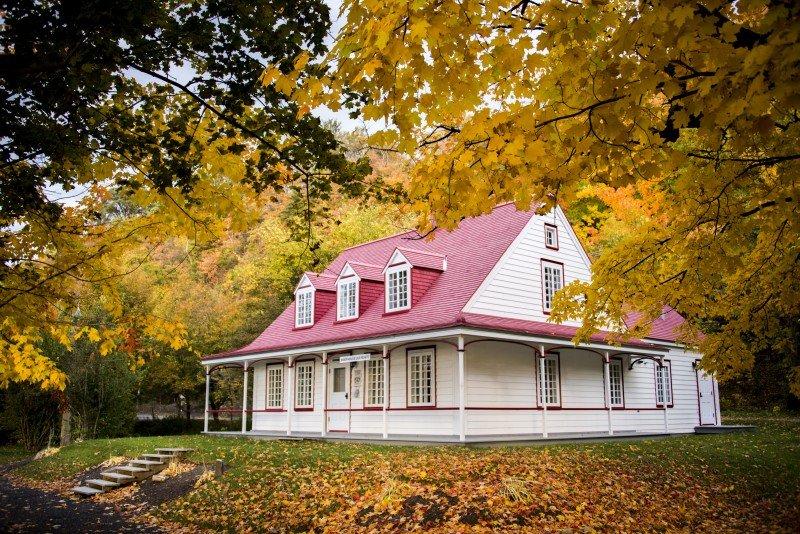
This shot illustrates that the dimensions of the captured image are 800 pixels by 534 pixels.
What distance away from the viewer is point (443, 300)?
62.9 ft

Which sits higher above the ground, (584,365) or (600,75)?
(600,75)

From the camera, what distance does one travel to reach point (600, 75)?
486 centimetres

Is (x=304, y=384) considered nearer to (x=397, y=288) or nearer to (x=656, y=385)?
(x=397, y=288)

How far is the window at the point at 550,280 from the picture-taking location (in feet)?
68.8

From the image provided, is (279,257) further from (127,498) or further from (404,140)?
(404,140)

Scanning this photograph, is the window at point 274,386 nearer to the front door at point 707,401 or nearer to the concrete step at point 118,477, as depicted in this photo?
the concrete step at point 118,477

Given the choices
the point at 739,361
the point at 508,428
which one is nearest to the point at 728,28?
the point at 739,361

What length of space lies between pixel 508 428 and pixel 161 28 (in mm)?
15425

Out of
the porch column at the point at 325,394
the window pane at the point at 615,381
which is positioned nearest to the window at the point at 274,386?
the porch column at the point at 325,394

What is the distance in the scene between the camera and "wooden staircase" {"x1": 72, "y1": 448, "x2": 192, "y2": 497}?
14.6 meters

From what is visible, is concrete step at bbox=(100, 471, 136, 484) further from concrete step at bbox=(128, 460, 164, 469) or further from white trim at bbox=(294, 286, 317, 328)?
white trim at bbox=(294, 286, 317, 328)

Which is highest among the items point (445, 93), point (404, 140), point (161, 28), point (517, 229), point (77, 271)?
point (517, 229)

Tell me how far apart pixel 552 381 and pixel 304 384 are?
9.13 m

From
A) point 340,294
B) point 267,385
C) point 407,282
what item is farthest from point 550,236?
point 267,385
